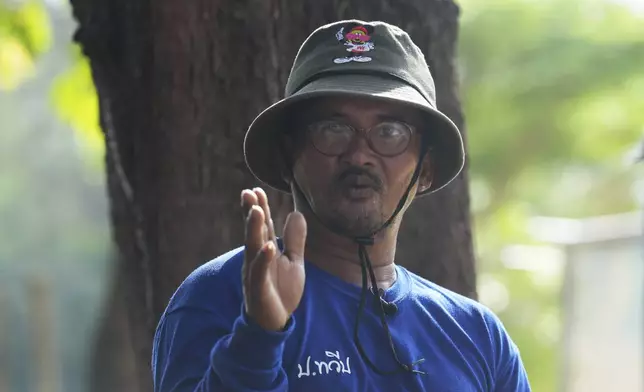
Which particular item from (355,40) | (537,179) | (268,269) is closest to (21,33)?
(355,40)

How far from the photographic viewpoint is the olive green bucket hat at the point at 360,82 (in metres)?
2.02

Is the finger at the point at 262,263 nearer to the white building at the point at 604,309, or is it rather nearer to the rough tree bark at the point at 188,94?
the rough tree bark at the point at 188,94

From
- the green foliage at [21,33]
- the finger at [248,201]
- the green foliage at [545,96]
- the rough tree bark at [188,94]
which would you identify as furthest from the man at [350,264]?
the green foliage at [545,96]

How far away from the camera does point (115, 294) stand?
23.1ft

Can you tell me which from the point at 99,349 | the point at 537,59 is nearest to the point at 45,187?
the point at 537,59

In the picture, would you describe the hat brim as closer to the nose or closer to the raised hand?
the nose

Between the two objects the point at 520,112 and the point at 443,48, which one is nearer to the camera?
the point at 443,48

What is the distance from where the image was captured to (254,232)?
1646mm

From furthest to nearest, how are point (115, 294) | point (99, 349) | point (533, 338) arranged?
1. point (533, 338)
2. point (99, 349)
3. point (115, 294)

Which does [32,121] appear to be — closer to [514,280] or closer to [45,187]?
[45,187]

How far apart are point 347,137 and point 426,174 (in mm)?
325

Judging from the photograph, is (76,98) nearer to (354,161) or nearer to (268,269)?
(354,161)

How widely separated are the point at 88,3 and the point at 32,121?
727 inches

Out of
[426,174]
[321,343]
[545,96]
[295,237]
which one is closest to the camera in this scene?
[295,237]
